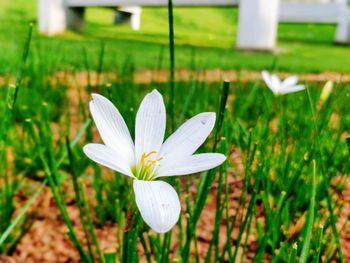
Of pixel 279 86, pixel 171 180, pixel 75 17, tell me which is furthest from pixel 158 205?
pixel 75 17

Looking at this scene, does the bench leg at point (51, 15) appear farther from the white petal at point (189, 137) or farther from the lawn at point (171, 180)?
the white petal at point (189, 137)

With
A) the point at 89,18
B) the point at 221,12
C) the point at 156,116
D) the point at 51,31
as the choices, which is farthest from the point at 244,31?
the point at 156,116

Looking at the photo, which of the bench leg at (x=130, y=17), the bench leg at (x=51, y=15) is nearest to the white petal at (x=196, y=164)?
the bench leg at (x=51, y=15)

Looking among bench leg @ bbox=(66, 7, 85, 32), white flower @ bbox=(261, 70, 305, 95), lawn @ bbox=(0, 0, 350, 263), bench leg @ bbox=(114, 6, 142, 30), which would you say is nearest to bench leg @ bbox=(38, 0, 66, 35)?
bench leg @ bbox=(66, 7, 85, 32)

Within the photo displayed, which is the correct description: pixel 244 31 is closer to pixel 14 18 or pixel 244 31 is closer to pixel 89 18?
pixel 14 18

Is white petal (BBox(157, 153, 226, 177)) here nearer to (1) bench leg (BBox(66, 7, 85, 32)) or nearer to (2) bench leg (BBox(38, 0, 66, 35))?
(2) bench leg (BBox(38, 0, 66, 35))

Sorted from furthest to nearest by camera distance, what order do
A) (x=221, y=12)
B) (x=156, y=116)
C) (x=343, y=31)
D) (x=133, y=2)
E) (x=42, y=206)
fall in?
(x=221, y=12), (x=343, y=31), (x=133, y=2), (x=42, y=206), (x=156, y=116)
